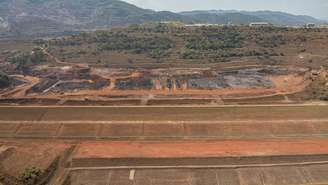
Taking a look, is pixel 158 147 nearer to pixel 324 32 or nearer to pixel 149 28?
pixel 324 32

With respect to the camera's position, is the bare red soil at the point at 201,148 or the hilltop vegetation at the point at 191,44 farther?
the hilltop vegetation at the point at 191,44

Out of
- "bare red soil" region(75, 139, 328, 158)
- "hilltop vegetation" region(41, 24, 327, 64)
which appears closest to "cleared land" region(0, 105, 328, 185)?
"bare red soil" region(75, 139, 328, 158)

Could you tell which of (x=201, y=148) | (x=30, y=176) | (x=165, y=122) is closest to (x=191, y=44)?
(x=165, y=122)

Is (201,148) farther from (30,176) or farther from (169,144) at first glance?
(30,176)

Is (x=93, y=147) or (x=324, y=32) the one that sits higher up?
(x=324, y=32)

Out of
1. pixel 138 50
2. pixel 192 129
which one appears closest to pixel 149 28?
pixel 138 50

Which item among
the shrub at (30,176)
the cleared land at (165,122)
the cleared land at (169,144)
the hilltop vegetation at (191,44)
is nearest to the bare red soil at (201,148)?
the cleared land at (169,144)

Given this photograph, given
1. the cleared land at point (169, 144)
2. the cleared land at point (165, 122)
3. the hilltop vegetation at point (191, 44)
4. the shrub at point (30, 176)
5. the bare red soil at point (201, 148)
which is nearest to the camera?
the shrub at point (30, 176)

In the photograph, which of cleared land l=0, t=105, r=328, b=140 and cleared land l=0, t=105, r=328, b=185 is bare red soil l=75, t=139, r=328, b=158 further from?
cleared land l=0, t=105, r=328, b=140

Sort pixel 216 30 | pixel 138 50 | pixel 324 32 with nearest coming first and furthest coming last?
pixel 138 50
pixel 324 32
pixel 216 30

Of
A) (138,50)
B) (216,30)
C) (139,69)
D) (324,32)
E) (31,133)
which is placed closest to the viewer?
(31,133)

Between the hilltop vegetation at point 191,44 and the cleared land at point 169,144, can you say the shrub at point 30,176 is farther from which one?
the hilltop vegetation at point 191,44
